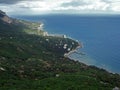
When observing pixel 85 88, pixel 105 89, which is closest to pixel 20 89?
pixel 85 88

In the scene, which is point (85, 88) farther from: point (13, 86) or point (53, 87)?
point (13, 86)

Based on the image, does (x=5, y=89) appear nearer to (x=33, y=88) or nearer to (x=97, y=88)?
(x=33, y=88)

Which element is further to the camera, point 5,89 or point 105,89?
point 105,89

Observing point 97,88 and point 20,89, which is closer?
point 20,89

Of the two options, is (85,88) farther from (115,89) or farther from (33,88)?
(33,88)

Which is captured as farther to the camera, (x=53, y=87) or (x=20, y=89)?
(x=53, y=87)

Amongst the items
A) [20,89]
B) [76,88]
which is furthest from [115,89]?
[20,89]

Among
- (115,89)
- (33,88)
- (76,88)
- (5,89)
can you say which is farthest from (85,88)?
(5,89)
